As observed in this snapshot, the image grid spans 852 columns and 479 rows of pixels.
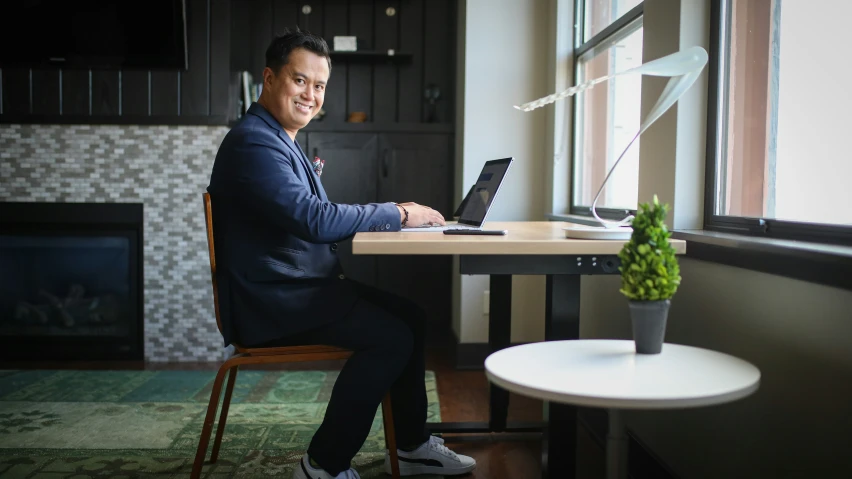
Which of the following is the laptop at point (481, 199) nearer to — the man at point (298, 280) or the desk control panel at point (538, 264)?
the man at point (298, 280)

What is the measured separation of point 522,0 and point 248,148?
2.19 meters

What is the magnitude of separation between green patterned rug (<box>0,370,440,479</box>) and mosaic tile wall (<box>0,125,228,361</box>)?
0.59 m

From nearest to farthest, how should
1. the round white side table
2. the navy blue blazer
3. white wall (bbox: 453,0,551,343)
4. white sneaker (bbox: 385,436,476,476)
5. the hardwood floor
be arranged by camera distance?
the round white side table, the navy blue blazer, white sneaker (bbox: 385,436,476,476), the hardwood floor, white wall (bbox: 453,0,551,343)

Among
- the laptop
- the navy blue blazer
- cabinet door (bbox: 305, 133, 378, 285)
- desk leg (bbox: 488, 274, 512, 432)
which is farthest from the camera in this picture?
cabinet door (bbox: 305, 133, 378, 285)

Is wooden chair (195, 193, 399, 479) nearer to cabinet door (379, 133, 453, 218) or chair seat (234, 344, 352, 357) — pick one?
chair seat (234, 344, 352, 357)

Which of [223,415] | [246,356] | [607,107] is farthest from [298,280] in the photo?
[607,107]

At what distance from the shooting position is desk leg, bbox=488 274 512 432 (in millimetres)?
2449

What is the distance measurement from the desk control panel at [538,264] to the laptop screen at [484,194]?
18.3 inches

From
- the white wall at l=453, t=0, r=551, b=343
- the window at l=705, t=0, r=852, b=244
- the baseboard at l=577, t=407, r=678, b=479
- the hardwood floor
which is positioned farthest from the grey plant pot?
the white wall at l=453, t=0, r=551, b=343

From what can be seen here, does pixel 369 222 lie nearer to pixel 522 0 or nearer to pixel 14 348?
pixel 522 0

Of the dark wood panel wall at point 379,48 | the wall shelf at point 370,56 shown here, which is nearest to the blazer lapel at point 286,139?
the wall shelf at point 370,56

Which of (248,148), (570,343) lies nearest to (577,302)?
(570,343)

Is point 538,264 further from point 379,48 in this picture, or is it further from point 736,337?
point 379,48

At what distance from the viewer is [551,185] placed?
3.53 metres
